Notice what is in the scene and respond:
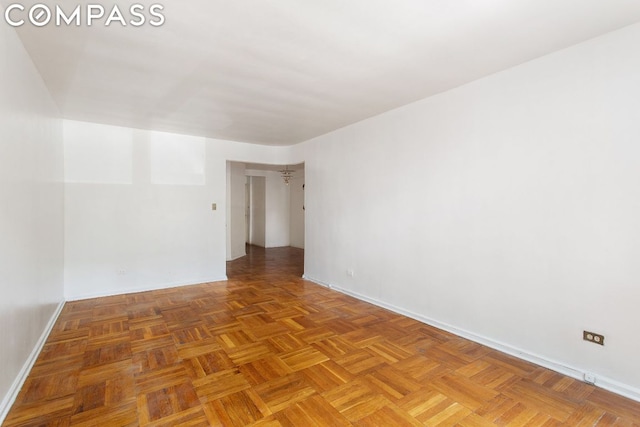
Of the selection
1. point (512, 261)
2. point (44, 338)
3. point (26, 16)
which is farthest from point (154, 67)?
point (512, 261)

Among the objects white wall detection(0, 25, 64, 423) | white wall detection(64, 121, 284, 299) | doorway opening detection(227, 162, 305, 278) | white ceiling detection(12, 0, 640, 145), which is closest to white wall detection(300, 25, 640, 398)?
white ceiling detection(12, 0, 640, 145)

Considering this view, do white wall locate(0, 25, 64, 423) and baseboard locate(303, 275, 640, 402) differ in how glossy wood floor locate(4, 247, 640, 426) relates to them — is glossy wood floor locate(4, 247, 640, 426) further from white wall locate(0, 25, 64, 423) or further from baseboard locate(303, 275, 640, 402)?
white wall locate(0, 25, 64, 423)

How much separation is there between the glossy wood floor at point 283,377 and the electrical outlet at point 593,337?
0.31 metres

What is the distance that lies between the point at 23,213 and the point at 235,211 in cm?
509

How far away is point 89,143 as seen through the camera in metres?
4.05

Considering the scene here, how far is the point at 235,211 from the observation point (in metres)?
7.25

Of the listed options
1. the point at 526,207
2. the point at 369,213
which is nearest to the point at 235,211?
the point at 369,213

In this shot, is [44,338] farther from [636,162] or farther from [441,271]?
[636,162]

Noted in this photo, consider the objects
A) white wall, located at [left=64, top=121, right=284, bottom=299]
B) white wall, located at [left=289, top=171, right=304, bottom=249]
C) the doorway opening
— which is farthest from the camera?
white wall, located at [left=289, top=171, right=304, bottom=249]

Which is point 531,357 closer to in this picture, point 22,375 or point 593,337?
point 593,337

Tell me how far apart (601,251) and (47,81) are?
4.73 m

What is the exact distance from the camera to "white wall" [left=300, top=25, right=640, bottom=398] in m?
2.04

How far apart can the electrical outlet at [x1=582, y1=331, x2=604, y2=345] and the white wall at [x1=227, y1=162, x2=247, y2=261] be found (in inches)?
243

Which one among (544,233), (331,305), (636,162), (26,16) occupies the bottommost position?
(331,305)
